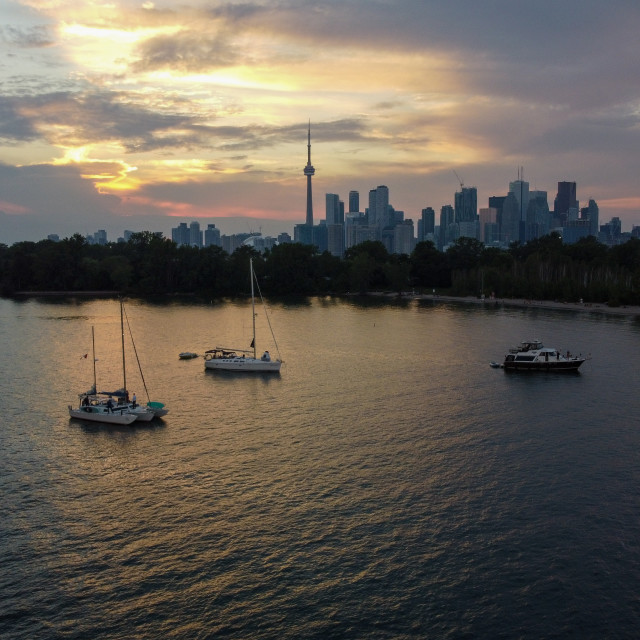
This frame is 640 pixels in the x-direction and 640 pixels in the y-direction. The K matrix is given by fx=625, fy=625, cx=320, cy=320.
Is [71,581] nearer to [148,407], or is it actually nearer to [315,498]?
[315,498]

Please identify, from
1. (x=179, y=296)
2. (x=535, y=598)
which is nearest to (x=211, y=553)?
(x=535, y=598)

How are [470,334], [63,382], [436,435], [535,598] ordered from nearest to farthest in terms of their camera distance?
[535,598] → [436,435] → [63,382] → [470,334]

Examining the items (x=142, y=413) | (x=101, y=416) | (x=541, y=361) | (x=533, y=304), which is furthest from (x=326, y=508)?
(x=533, y=304)

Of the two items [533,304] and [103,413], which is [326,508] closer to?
[103,413]

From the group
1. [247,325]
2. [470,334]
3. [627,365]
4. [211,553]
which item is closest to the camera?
[211,553]

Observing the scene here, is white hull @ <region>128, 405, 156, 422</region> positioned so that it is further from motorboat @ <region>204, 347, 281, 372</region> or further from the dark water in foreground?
motorboat @ <region>204, 347, 281, 372</region>

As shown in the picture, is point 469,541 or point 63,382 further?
point 63,382
